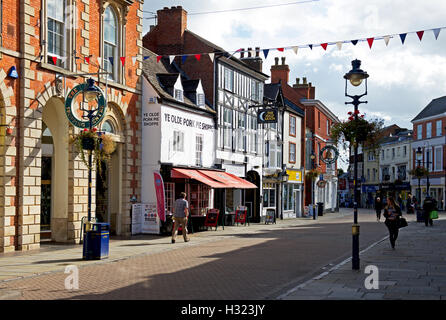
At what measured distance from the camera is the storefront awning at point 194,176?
24.9m

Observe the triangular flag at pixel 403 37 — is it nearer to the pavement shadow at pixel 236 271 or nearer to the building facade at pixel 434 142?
the pavement shadow at pixel 236 271

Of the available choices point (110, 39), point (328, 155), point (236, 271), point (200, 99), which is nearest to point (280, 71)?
point (328, 155)

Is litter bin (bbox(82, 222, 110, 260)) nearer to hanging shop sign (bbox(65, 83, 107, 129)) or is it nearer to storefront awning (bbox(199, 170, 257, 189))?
hanging shop sign (bbox(65, 83, 107, 129))

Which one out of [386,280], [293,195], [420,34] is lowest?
[386,280]

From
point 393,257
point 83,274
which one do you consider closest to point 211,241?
point 393,257

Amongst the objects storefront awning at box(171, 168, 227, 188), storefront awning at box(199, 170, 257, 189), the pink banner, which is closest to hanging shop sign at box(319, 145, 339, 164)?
storefront awning at box(199, 170, 257, 189)

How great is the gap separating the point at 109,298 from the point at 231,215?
2255cm

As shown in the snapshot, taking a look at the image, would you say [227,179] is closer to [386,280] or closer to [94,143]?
[94,143]

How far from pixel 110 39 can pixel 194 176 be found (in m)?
7.34

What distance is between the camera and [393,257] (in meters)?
15.9

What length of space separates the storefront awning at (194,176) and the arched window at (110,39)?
208 inches

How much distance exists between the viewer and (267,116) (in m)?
34.9

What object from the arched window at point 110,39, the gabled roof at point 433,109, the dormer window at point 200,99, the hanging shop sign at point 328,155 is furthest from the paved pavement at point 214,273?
the gabled roof at point 433,109
